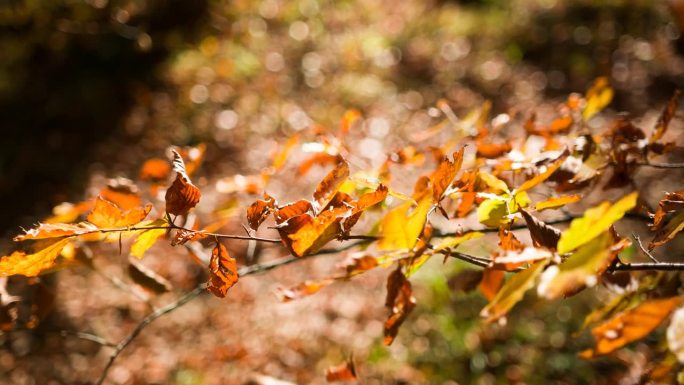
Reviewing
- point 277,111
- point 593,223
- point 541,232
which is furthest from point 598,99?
point 277,111

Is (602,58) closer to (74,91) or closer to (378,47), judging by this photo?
(378,47)

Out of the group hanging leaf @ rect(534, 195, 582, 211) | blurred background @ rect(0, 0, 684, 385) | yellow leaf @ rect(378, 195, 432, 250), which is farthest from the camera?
blurred background @ rect(0, 0, 684, 385)

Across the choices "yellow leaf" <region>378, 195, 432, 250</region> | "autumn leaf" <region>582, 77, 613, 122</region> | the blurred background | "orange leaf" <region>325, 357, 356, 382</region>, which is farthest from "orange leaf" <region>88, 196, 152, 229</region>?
the blurred background

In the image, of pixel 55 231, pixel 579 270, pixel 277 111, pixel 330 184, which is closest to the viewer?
pixel 579 270

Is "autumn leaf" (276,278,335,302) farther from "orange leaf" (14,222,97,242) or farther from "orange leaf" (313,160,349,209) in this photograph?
"orange leaf" (14,222,97,242)

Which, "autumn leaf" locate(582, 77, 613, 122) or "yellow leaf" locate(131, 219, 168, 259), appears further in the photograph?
"autumn leaf" locate(582, 77, 613, 122)

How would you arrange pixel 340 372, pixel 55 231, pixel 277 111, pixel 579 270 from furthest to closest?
pixel 277 111 < pixel 340 372 < pixel 55 231 < pixel 579 270

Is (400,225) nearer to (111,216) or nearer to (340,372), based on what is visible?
(111,216)
